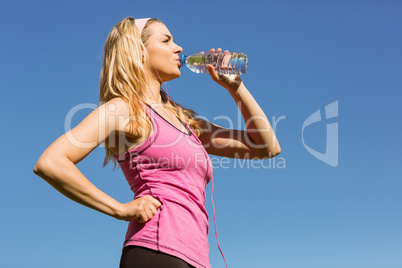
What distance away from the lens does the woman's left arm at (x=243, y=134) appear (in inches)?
140

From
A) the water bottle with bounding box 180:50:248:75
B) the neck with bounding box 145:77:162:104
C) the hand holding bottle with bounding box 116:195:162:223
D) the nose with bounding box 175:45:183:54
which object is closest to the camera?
the hand holding bottle with bounding box 116:195:162:223

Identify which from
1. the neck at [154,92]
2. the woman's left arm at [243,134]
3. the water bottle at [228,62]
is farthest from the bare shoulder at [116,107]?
the water bottle at [228,62]

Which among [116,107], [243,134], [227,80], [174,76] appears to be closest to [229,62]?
[227,80]

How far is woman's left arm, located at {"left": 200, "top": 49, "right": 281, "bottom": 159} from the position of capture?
3545mm

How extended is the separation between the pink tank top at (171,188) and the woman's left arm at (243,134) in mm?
606

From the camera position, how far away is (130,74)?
315 centimetres

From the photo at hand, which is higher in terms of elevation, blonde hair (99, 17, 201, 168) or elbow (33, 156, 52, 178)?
blonde hair (99, 17, 201, 168)

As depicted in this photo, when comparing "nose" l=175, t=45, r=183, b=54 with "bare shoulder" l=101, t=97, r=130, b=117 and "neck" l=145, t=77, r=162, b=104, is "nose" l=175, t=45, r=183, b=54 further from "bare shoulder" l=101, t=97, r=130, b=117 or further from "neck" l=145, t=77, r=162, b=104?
"bare shoulder" l=101, t=97, r=130, b=117

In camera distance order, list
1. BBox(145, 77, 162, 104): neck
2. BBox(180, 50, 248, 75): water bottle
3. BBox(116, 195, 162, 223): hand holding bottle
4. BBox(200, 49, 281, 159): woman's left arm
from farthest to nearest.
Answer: BBox(180, 50, 248, 75): water bottle → BBox(200, 49, 281, 159): woman's left arm → BBox(145, 77, 162, 104): neck → BBox(116, 195, 162, 223): hand holding bottle

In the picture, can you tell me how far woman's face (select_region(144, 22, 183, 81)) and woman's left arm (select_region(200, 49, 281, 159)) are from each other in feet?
0.98

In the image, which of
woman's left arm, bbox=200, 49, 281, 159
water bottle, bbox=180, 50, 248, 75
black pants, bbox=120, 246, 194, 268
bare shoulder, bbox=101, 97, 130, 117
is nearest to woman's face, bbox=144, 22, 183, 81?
woman's left arm, bbox=200, 49, 281, 159

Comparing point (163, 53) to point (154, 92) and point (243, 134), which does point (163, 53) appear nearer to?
point (154, 92)

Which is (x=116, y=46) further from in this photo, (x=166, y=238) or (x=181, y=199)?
(x=166, y=238)

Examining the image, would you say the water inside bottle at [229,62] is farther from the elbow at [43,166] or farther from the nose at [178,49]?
the elbow at [43,166]
